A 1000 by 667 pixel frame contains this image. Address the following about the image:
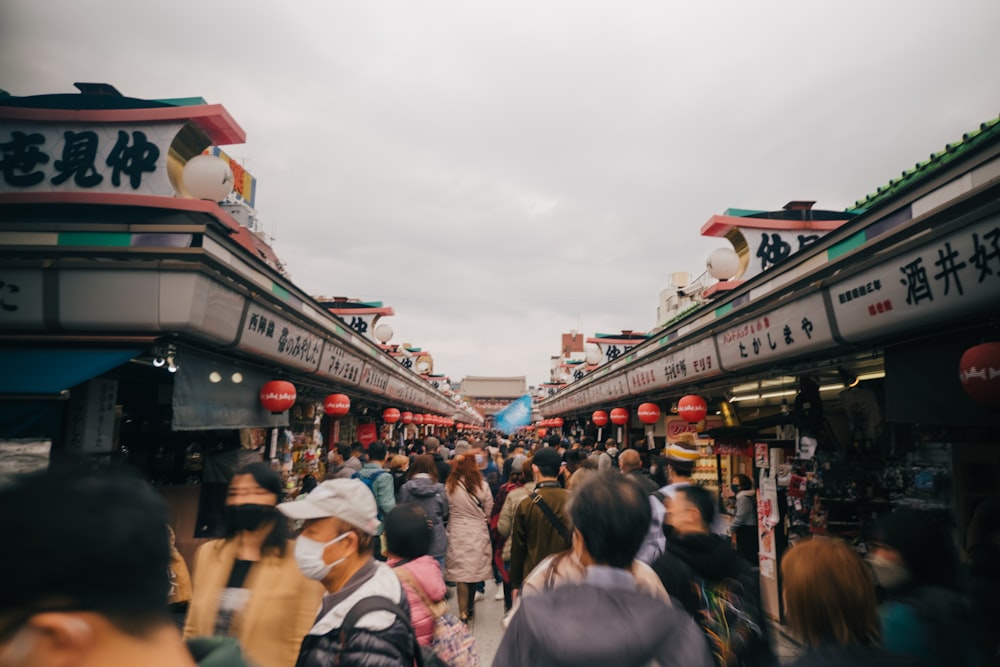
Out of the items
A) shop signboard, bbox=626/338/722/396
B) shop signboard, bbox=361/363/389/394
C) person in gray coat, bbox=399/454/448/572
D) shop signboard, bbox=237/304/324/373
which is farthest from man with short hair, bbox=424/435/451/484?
shop signboard, bbox=626/338/722/396

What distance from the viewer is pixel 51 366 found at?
16.7 ft

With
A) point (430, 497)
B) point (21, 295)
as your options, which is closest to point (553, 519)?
point (430, 497)

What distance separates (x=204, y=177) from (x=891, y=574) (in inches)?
263

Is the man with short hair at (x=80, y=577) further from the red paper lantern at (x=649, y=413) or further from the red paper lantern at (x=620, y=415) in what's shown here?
the red paper lantern at (x=620, y=415)

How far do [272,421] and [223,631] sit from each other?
544cm

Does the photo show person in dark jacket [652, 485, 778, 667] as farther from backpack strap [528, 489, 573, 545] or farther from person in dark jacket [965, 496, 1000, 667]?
backpack strap [528, 489, 573, 545]

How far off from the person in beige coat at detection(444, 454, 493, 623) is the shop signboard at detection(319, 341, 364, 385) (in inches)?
157

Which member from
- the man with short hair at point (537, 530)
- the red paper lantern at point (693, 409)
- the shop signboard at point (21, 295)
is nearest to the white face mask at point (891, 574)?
the man with short hair at point (537, 530)

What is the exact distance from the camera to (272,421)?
801 centimetres

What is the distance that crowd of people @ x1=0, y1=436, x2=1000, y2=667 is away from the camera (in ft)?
3.86

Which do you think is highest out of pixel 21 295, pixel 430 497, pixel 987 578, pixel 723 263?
pixel 723 263

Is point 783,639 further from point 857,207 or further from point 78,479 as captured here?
point 78,479

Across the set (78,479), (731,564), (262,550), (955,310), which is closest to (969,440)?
(955,310)

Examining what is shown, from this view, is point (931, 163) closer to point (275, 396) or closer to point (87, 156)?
point (275, 396)
